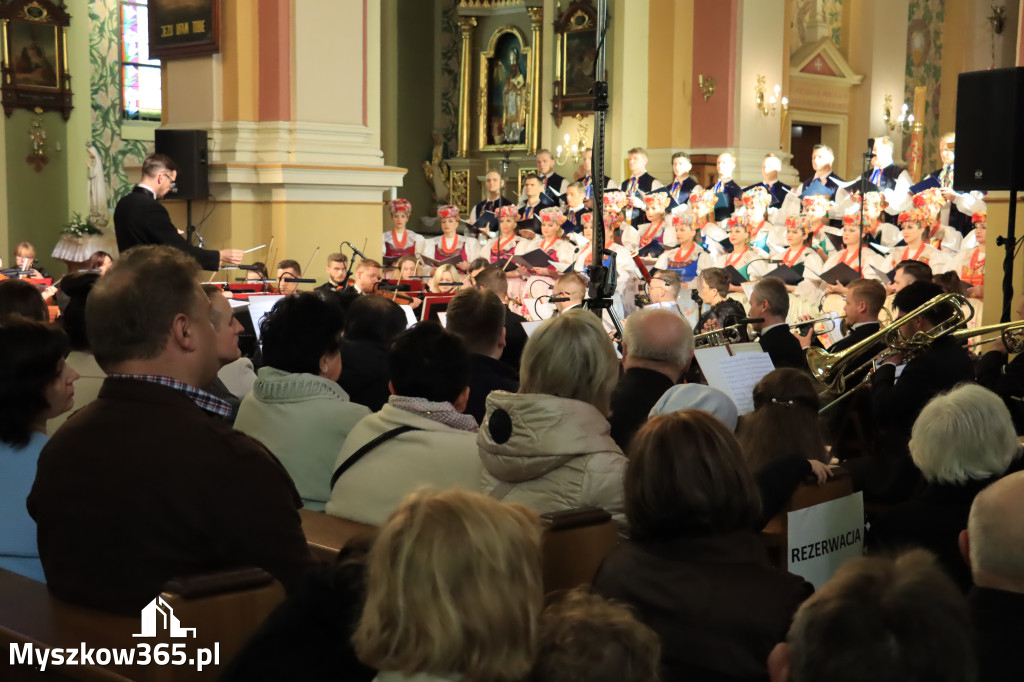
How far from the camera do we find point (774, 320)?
555 centimetres

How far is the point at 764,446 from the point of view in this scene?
3355 mm

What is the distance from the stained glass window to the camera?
14664 mm

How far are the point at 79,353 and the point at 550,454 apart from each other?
1918mm

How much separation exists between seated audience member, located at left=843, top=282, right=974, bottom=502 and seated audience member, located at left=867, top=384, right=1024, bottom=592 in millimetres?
959

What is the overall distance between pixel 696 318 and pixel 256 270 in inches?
115

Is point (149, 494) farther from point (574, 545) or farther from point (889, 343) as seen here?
point (889, 343)

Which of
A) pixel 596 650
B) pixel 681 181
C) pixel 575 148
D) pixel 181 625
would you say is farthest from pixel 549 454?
pixel 575 148

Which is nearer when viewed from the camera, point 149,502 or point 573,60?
point 149,502

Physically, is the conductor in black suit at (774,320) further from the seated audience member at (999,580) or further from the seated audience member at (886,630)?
the seated audience member at (886,630)

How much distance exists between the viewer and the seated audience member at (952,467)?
3.04 m

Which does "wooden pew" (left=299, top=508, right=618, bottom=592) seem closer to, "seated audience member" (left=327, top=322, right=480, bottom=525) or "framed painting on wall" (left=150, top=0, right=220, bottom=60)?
"seated audience member" (left=327, top=322, right=480, bottom=525)

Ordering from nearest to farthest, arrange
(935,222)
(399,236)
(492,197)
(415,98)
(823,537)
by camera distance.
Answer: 1. (823,537)
2. (935,222)
3. (399,236)
4. (492,197)
5. (415,98)

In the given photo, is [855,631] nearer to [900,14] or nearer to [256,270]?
[256,270]

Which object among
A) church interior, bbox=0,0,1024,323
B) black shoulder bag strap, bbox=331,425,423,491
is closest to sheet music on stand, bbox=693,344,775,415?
black shoulder bag strap, bbox=331,425,423,491
